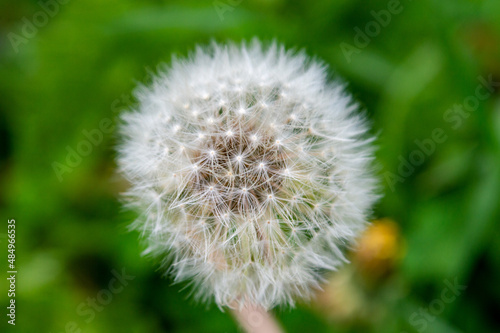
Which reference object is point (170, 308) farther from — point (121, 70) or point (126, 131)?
point (121, 70)

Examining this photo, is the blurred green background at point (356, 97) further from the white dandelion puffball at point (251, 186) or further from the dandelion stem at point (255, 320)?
the white dandelion puffball at point (251, 186)

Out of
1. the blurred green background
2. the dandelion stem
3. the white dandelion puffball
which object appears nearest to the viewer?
the white dandelion puffball

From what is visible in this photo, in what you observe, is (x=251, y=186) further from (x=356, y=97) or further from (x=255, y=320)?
(x=356, y=97)

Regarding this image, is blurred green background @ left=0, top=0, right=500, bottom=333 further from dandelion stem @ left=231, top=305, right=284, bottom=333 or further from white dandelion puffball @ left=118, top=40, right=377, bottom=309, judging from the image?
white dandelion puffball @ left=118, top=40, right=377, bottom=309

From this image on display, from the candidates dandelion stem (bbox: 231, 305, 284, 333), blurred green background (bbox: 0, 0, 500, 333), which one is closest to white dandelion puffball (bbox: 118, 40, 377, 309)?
dandelion stem (bbox: 231, 305, 284, 333)

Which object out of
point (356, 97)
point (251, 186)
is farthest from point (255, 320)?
point (356, 97)
